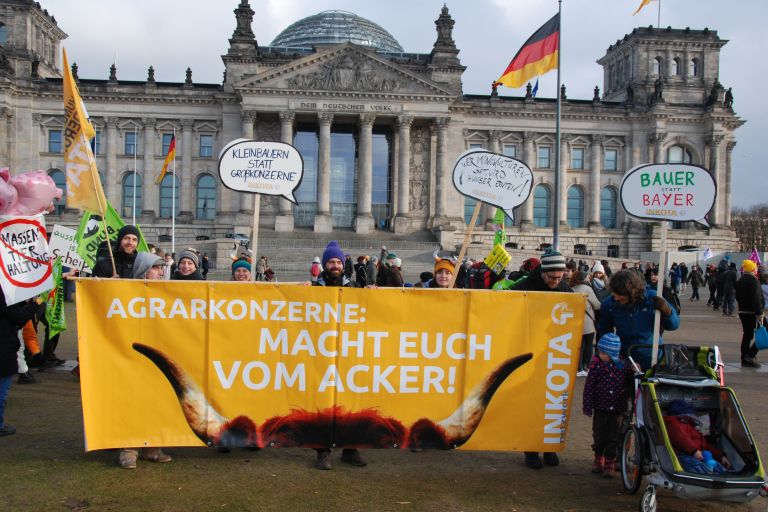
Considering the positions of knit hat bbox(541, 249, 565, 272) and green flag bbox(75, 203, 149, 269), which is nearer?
knit hat bbox(541, 249, 565, 272)

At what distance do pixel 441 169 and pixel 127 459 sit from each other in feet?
158

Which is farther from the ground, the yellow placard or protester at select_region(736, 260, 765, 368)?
the yellow placard

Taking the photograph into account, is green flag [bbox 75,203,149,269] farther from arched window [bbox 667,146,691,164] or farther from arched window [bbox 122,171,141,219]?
arched window [bbox 667,146,691,164]

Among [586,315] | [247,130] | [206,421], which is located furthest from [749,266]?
[247,130]

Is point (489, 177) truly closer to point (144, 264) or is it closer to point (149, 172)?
point (144, 264)

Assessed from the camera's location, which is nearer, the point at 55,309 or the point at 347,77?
the point at 55,309

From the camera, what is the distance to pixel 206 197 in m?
54.6

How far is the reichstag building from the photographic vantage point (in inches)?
2020

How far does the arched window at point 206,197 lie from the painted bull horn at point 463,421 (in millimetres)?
50313

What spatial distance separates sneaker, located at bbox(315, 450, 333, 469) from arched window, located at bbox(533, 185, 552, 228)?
5285 cm

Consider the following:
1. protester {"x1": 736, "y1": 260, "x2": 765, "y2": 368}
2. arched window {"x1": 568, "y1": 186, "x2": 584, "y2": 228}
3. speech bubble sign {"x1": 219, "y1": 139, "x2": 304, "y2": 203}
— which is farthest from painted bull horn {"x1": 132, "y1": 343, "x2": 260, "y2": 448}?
arched window {"x1": 568, "y1": 186, "x2": 584, "y2": 228}

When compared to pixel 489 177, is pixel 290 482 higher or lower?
lower

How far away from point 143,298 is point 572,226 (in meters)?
55.2

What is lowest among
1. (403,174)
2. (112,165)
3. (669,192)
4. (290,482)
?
(290,482)
